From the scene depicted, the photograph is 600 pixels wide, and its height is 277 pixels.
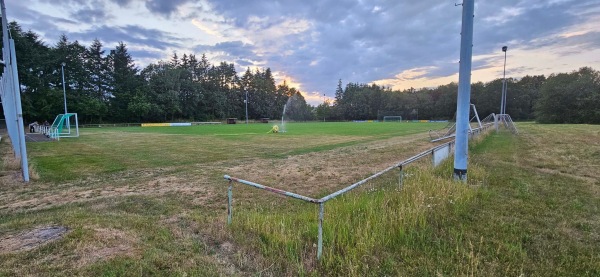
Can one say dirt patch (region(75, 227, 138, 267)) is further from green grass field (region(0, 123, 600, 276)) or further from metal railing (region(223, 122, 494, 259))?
metal railing (region(223, 122, 494, 259))

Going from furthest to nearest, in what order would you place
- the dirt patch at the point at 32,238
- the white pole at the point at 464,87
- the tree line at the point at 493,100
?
the tree line at the point at 493,100, the white pole at the point at 464,87, the dirt patch at the point at 32,238

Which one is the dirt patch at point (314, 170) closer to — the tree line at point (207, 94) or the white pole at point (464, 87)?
the white pole at point (464, 87)

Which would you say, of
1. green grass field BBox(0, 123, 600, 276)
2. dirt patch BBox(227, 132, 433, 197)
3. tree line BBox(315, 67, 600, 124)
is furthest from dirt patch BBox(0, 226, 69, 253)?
tree line BBox(315, 67, 600, 124)

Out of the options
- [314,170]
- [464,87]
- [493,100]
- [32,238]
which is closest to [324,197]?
[32,238]

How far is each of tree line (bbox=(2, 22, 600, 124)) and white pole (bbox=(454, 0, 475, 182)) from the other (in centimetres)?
5692

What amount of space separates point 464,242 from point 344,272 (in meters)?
1.72

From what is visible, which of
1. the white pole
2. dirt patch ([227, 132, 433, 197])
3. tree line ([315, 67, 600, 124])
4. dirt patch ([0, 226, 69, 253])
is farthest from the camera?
tree line ([315, 67, 600, 124])

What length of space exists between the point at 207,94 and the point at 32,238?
78146 millimetres

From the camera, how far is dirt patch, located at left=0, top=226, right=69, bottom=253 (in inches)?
136

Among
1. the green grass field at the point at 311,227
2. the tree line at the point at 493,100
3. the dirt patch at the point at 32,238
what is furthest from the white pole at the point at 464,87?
the tree line at the point at 493,100

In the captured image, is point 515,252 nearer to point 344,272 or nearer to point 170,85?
point 344,272

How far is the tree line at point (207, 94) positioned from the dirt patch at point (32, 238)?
58.4m

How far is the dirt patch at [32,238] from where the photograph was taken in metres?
3.46

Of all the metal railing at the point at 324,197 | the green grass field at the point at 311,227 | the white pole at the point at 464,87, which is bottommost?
the green grass field at the point at 311,227
